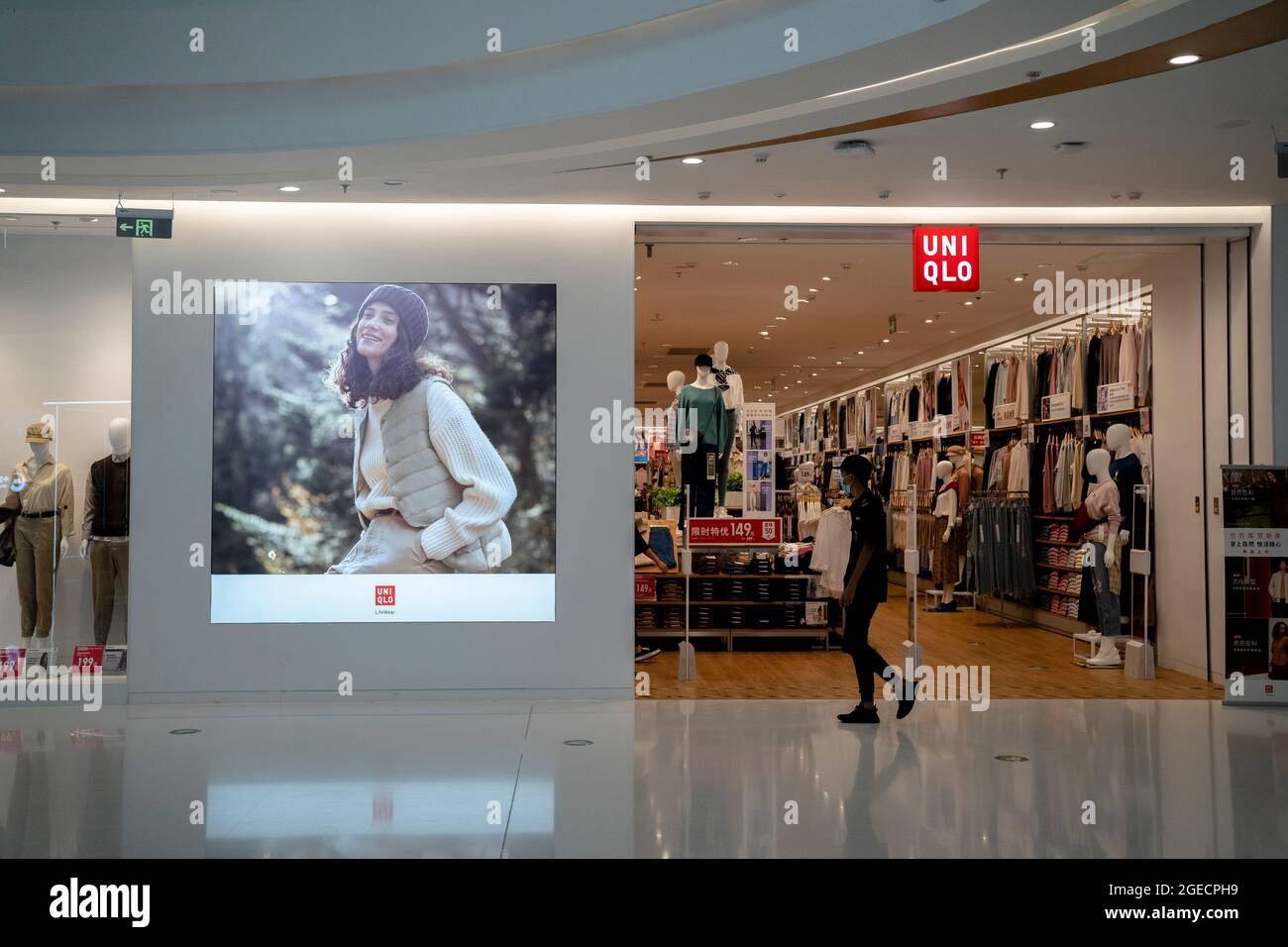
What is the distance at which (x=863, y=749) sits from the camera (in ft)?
21.7

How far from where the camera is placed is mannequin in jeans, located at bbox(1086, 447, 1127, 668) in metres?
9.65

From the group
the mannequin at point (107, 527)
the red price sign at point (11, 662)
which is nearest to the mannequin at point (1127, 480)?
the mannequin at point (107, 527)

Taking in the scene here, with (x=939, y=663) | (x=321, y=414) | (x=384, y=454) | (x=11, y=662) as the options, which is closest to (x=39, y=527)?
(x=11, y=662)

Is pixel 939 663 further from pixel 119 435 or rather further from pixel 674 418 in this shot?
pixel 119 435

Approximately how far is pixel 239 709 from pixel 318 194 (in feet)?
11.6

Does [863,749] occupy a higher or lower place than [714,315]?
lower

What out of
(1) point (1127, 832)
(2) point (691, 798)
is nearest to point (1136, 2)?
(1) point (1127, 832)

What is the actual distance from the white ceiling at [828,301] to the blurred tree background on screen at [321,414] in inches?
61.9

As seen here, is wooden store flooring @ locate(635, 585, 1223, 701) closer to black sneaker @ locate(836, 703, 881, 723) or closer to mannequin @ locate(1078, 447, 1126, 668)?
mannequin @ locate(1078, 447, 1126, 668)

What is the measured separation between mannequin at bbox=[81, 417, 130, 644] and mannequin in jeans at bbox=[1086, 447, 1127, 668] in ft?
25.0

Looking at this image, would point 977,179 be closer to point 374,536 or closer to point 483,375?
point 483,375

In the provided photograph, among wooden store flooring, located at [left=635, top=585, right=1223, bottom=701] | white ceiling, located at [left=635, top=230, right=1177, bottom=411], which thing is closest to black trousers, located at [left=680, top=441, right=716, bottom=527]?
wooden store flooring, located at [left=635, top=585, right=1223, bottom=701]

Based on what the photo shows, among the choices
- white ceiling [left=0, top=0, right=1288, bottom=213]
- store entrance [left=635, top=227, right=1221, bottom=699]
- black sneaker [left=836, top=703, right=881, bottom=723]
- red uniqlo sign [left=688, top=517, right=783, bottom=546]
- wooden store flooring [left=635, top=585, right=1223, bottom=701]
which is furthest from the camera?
red uniqlo sign [left=688, top=517, right=783, bottom=546]
